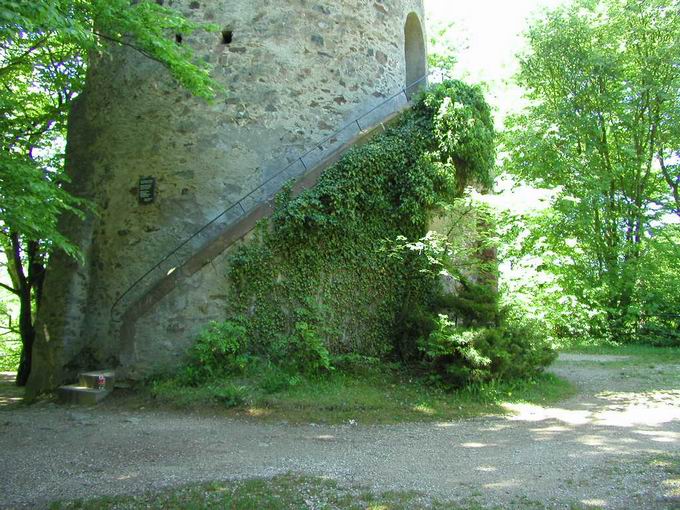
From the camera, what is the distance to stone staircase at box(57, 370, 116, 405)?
7898mm

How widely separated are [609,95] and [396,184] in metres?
10.9

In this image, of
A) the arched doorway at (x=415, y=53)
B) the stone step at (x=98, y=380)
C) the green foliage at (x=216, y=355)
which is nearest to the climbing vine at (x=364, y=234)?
the green foliage at (x=216, y=355)

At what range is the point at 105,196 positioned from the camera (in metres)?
9.62

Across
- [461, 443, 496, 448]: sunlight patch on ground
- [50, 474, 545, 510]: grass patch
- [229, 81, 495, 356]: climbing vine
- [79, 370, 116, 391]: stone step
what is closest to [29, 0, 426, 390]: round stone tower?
[79, 370, 116, 391]: stone step

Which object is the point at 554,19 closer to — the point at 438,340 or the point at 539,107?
the point at 539,107

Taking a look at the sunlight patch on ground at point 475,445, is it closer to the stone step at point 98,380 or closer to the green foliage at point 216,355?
the green foliage at point 216,355

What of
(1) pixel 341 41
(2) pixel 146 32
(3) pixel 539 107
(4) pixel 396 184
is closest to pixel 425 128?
(4) pixel 396 184

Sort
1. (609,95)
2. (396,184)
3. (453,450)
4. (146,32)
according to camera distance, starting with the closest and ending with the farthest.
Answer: (453,450), (146,32), (396,184), (609,95)

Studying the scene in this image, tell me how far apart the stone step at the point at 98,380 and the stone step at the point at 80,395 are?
0.23 feet

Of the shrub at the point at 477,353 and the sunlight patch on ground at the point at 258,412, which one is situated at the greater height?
the shrub at the point at 477,353

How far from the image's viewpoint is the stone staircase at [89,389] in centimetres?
790

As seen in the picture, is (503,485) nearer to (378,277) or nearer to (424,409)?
(424,409)

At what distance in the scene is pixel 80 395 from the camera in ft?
26.2

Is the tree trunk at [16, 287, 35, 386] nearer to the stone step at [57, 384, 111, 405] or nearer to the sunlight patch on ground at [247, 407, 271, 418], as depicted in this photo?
the stone step at [57, 384, 111, 405]
